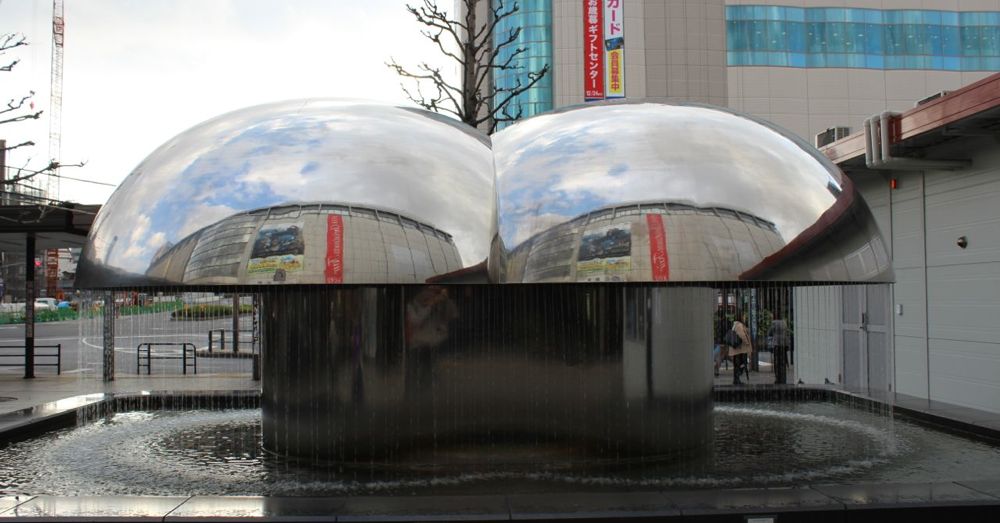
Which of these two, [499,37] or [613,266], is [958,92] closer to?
[613,266]

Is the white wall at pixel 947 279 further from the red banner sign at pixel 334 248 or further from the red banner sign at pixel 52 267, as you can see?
the red banner sign at pixel 52 267

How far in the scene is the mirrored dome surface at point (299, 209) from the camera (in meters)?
7.07

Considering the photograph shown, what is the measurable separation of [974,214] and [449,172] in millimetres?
10478

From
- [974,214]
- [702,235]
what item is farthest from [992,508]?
[974,214]

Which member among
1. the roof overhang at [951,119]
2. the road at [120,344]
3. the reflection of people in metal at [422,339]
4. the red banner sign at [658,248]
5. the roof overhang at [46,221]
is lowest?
the road at [120,344]

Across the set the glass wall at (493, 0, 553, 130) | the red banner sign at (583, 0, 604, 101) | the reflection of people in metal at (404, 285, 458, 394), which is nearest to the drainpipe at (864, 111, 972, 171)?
the reflection of people in metal at (404, 285, 458, 394)

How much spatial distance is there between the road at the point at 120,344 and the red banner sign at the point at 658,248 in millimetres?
11058

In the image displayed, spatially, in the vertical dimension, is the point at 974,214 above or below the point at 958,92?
below

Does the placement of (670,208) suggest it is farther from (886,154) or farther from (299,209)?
(886,154)

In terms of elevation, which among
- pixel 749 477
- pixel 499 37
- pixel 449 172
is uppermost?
pixel 499 37

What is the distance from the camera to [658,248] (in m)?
7.22

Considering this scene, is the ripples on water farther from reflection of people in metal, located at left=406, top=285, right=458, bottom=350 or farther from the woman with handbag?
the woman with handbag

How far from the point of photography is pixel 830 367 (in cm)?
1908

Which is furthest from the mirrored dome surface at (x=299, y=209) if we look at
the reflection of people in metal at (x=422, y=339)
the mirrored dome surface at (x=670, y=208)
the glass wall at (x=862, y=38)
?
the glass wall at (x=862, y=38)
